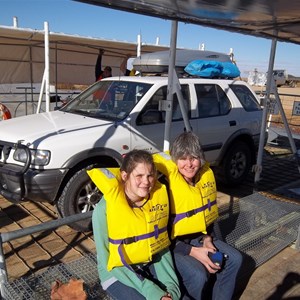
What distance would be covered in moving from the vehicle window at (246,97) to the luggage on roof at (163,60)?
81 centimetres

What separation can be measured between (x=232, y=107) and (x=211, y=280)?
12.9 feet

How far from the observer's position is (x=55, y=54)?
38.4 feet

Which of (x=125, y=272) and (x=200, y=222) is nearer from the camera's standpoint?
(x=125, y=272)

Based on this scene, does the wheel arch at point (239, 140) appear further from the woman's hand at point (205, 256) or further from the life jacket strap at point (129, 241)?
the life jacket strap at point (129, 241)

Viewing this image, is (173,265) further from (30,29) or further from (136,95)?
(30,29)

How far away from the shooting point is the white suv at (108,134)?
3807 millimetres

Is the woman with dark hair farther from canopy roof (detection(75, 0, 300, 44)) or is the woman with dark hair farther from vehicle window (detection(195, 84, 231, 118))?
vehicle window (detection(195, 84, 231, 118))

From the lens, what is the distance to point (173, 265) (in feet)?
8.07

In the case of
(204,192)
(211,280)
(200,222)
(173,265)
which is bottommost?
(211,280)

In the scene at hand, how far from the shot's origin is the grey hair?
2.58 meters

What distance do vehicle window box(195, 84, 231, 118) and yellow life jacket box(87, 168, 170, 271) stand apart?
3.53m

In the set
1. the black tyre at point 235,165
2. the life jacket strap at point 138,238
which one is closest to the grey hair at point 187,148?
the life jacket strap at point 138,238

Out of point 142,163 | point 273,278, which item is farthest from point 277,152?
point 142,163

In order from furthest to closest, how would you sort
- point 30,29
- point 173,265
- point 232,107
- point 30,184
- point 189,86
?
point 30,29 < point 232,107 < point 189,86 < point 30,184 < point 173,265
